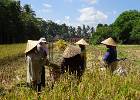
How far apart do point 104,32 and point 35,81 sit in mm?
119552

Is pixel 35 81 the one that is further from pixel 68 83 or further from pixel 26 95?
pixel 26 95

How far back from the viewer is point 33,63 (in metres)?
9.06

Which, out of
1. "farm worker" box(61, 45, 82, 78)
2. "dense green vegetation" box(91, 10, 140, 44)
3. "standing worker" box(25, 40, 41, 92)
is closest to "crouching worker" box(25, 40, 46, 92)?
"standing worker" box(25, 40, 41, 92)

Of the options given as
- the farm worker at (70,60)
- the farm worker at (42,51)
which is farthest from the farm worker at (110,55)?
the farm worker at (70,60)

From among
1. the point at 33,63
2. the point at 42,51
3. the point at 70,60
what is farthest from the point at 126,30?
the point at 70,60

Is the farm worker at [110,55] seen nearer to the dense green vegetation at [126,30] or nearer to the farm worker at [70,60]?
the farm worker at [70,60]

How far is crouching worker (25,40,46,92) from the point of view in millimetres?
8992

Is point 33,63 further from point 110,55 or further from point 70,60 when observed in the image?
point 110,55

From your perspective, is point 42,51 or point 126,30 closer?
point 42,51

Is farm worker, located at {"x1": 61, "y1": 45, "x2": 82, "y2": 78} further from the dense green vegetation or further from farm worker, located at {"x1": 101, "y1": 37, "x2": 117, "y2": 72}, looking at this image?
the dense green vegetation

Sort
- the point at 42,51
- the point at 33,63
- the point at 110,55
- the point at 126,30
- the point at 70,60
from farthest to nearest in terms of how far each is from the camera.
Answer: the point at 126,30, the point at 110,55, the point at 42,51, the point at 33,63, the point at 70,60

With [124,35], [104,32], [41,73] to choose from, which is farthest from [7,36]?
[41,73]

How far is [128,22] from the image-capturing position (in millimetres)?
115500

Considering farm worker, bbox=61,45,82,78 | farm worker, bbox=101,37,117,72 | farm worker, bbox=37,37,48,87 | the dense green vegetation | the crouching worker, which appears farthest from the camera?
the dense green vegetation
